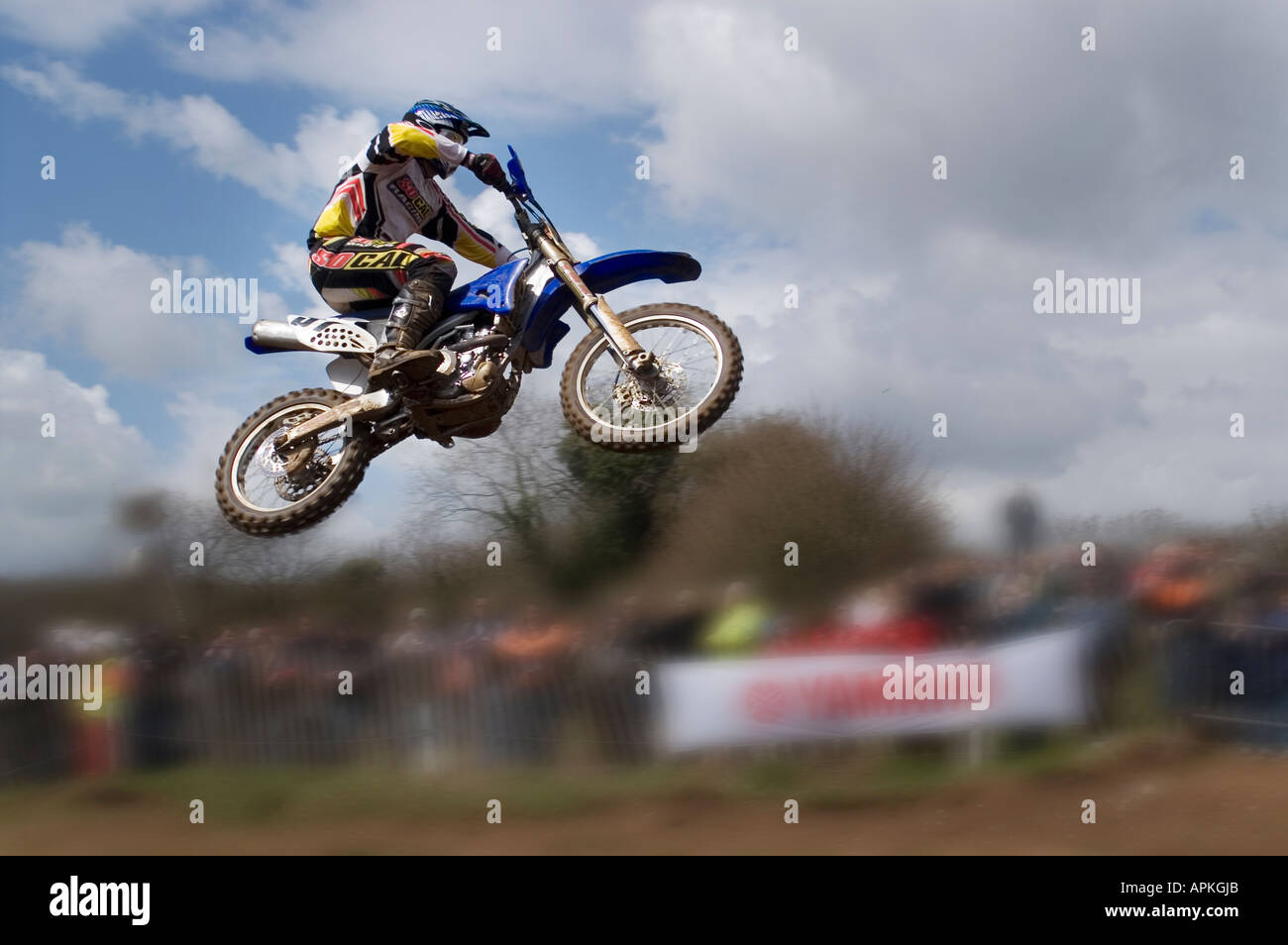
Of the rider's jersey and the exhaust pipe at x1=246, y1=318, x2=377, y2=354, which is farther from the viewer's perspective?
the exhaust pipe at x1=246, y1=318, x2=377, y2=354

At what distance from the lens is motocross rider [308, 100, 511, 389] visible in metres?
5.64

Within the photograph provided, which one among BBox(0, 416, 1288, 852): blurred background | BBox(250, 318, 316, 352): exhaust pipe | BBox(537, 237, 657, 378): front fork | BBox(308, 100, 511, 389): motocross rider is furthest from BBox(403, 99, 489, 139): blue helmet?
BBox(0, 416, 1288, 852): blurred background

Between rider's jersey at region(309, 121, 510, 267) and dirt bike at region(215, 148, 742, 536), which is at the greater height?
rider's jersey at region(309, 121, 510, 267)

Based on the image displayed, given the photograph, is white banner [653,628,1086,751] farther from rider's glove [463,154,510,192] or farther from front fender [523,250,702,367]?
rider's glove [463,154,510,192]

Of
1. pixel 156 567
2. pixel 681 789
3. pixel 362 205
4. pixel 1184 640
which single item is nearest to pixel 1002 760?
pixel 1184 640

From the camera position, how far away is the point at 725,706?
687cm

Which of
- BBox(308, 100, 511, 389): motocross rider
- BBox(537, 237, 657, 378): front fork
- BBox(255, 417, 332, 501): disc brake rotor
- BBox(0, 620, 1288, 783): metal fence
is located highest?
BBox(308, 100, 511, 389): motocross rider

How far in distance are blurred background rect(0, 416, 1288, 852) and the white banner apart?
20mm

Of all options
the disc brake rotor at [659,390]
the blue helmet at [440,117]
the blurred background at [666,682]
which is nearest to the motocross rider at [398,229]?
the blue helmet at [440,117]

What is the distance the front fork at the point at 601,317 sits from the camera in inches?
211

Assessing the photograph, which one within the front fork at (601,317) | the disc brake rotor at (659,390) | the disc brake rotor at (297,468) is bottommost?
the disc brake rotor at (297,468)

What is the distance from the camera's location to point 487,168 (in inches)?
225

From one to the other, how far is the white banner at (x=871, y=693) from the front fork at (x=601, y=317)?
2.53 meters

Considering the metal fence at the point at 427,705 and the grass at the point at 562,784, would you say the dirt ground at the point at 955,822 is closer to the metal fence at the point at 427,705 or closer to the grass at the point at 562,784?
the grass at the point at 562,784
